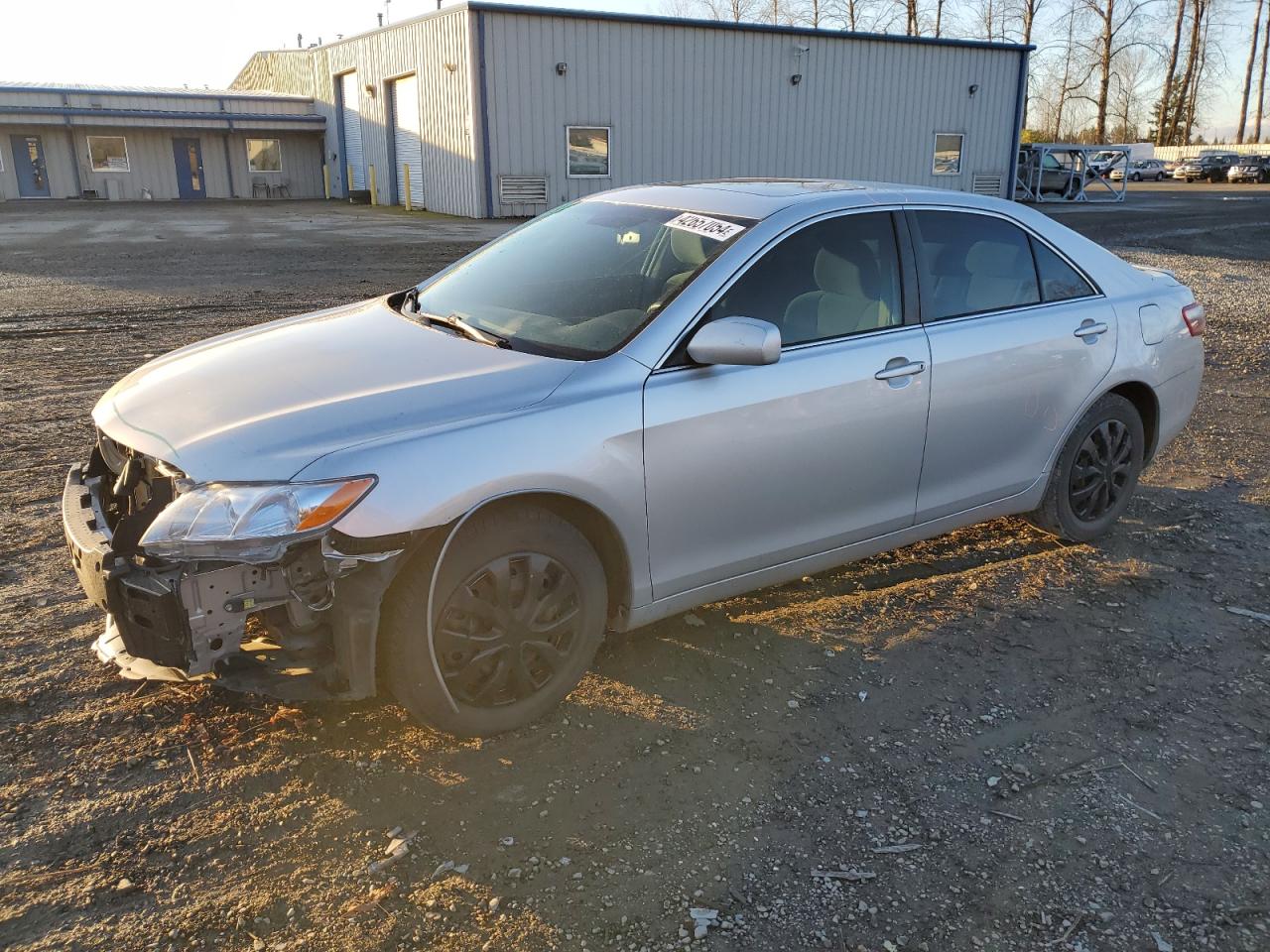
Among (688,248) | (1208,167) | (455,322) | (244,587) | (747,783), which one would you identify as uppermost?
(1208,167)

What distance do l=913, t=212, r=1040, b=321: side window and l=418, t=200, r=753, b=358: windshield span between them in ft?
3.02

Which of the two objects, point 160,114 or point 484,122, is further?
point 160,114

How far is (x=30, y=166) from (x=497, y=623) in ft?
128

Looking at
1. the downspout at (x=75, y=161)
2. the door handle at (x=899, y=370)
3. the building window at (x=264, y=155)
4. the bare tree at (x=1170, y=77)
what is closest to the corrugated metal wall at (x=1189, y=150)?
the bare tree at (x=1170, y=77)

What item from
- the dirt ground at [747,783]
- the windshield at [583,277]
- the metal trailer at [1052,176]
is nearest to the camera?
the dirt ground at [747,783]

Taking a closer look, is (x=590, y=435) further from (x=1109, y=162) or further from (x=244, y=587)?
(x=1109, y=162)

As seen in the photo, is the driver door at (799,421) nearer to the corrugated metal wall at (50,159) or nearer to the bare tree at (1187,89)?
the corrugated metal wall at (50,159)

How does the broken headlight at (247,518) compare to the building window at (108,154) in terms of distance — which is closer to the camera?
the broken headlight at (247,518)

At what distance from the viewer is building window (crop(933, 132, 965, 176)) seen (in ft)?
93.3

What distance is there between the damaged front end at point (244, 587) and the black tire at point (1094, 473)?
129 inches

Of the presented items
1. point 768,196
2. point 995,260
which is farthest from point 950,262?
point 768,196

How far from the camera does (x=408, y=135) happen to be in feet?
91.7

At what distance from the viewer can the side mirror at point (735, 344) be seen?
3.24 meters

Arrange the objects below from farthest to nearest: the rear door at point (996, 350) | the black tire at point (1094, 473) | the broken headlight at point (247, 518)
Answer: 1. the black tire at point (1094, 473)
2. the rear door at point (996, 350)
3. the broken headlight at point (247, 518)
